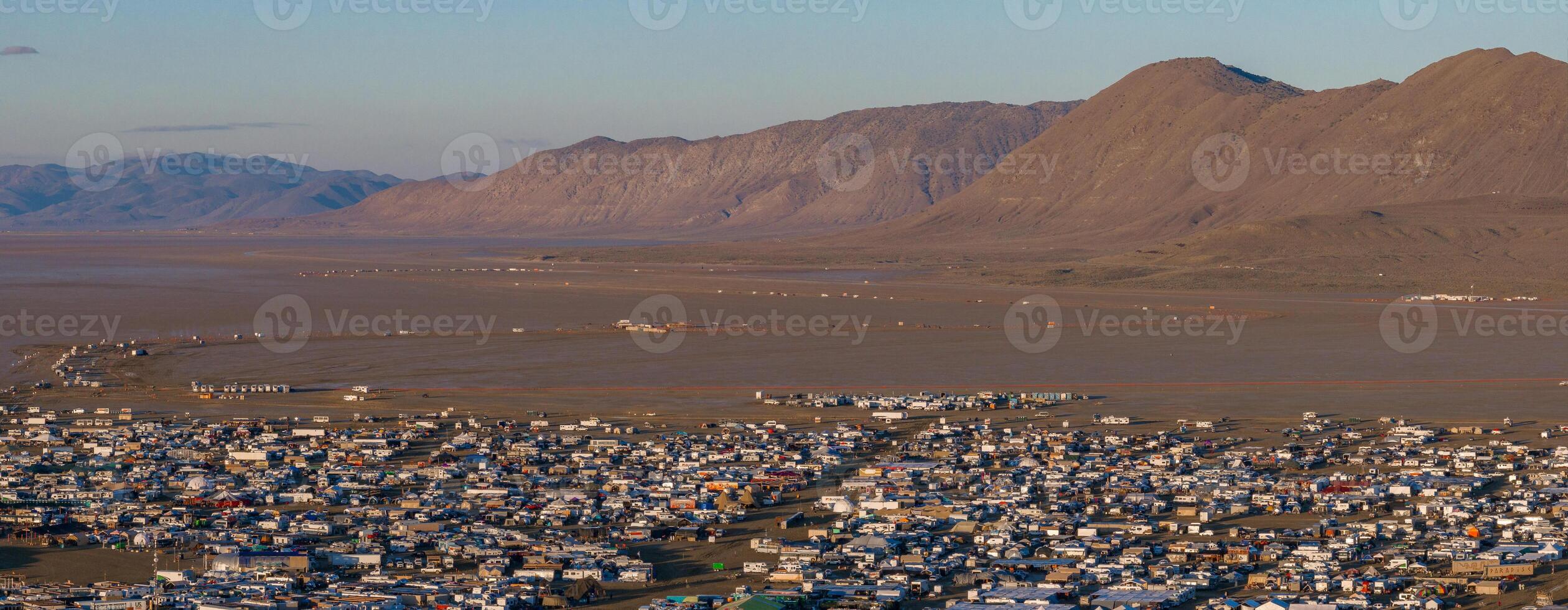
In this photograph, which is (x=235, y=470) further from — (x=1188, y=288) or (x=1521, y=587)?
(x=1188, y=288)

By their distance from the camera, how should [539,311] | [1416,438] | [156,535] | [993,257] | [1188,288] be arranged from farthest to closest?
[993,257] → [1188,288] → [539,311] → [1416,438] → [156,535]

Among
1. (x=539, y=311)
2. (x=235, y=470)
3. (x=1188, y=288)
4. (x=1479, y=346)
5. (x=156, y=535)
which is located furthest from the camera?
(x=1188, y=288)

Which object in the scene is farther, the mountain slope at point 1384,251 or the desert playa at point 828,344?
the mountain slope at point 1384,251

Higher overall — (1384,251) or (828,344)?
(1384,251)

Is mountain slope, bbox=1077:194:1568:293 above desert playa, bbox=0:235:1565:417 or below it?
above

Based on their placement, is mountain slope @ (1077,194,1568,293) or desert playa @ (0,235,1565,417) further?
mountain slope @ (1077,194,1568,293)

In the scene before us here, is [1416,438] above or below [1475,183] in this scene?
below

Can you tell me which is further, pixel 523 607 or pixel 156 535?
pixel 156 535

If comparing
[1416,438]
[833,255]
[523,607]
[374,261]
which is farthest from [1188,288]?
[523,607]

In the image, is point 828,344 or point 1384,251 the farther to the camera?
point 1384,251

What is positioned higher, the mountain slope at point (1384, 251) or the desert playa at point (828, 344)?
the mountain slope at point (1384, 251)
